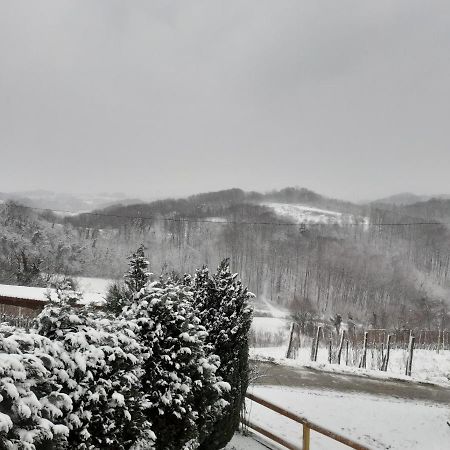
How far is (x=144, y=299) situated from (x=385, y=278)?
86911 millimetres

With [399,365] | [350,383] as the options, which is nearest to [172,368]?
[350,383]

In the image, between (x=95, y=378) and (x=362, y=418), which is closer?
(x=95, y=378)

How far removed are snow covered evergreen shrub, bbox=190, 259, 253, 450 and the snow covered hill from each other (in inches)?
4783

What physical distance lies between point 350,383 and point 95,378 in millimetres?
13951

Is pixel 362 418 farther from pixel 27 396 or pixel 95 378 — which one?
pixel 27 396

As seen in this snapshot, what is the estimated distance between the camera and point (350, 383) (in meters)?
15.2

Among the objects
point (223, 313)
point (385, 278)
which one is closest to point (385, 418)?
point (223, 313)

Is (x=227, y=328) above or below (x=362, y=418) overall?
above

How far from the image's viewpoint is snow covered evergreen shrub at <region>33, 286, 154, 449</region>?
2.89 metres

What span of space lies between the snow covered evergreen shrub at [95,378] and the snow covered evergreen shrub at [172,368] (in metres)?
0.54

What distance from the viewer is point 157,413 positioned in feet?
13.0

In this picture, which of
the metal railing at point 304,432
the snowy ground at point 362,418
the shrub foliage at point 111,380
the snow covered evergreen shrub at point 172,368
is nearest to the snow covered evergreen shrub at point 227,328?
the shrub foliage at point 111,380

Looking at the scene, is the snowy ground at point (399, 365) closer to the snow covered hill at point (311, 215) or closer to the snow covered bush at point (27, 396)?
→ the snow covered bush at point (27, 396)

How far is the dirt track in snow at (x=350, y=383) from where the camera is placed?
14.0 m
